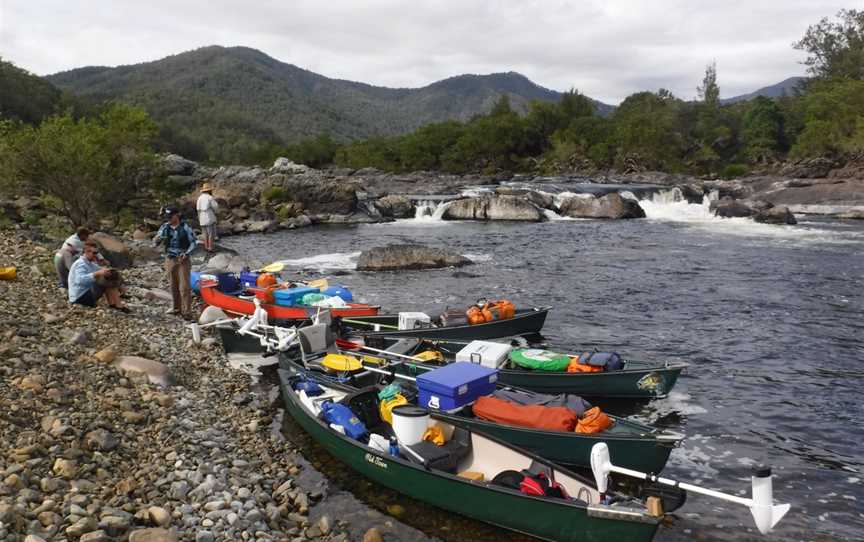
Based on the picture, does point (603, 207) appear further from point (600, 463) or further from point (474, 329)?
point (600, 463)

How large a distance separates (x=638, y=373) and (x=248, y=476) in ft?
23.9

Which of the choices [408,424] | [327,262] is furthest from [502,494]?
[327,262]

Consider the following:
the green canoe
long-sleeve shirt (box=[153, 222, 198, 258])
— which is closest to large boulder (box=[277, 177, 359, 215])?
→ long-sleeve shirt (box=[153, 222, 198, 258])

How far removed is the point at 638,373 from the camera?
11.5 metres

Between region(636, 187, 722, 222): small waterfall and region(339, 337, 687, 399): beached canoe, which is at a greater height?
region(636, 187, 722, 222): small waterfall

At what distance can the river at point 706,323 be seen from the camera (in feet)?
28.5

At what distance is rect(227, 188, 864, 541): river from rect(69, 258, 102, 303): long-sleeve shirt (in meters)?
6.85

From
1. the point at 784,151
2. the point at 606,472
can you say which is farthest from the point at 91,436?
the point at 784,151

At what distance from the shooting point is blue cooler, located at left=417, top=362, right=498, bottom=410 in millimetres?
9344

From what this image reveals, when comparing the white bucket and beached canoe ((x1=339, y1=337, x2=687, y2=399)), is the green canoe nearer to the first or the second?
the white bucket

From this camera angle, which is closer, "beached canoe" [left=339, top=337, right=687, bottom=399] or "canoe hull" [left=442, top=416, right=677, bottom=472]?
"canoe hull" [left=442, top=416, right=677, bottom=472]

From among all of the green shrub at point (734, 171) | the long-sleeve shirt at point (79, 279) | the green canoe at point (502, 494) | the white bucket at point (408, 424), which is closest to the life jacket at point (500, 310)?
the green canoe at point (502, 494)

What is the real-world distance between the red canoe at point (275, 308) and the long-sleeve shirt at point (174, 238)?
8.10ft

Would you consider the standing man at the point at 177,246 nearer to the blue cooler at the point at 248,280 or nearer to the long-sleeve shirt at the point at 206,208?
the blue cooler at the point at 248,280
